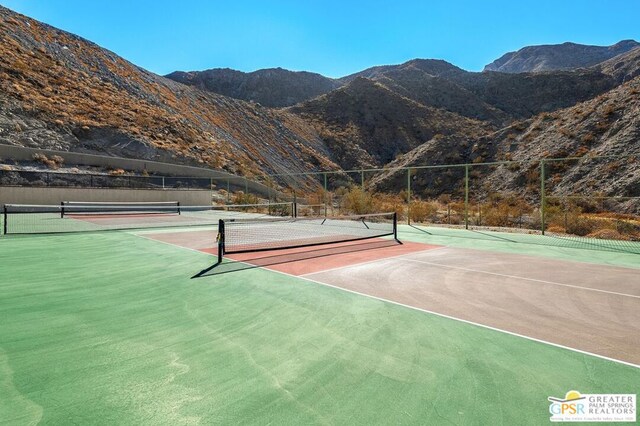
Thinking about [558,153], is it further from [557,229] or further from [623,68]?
[623,68]

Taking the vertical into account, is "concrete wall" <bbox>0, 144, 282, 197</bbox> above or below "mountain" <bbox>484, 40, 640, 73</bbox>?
below

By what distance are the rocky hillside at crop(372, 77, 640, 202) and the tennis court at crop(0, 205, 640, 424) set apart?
20416mm

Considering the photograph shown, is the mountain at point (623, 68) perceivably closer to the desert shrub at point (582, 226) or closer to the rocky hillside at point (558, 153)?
the rocky hillside at point (558, 153)

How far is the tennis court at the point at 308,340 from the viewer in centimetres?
263

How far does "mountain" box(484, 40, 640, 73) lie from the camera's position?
5022 inches

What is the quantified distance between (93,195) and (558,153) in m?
36.6

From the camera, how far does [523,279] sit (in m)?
6.41

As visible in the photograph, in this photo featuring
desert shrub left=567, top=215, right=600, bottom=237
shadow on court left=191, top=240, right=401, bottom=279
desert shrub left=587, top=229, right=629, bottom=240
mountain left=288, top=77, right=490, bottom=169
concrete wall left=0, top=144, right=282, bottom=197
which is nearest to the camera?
shadow on court left=191, top=240, right=401, bottom=279

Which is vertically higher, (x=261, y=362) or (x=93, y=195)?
(x=93, y=195)

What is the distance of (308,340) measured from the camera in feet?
12.3

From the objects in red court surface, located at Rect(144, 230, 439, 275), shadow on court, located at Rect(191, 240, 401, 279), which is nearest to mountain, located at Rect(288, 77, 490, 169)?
red court surface, located at Rect(144, 230, 439, 275)

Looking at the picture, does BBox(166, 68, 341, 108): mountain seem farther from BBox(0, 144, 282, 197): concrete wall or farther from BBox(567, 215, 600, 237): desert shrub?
BBox(567, 215, 600, 237): desert shrub

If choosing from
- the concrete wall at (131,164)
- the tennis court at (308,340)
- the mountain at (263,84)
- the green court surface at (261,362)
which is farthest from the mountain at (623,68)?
the green court surface at (261,362)

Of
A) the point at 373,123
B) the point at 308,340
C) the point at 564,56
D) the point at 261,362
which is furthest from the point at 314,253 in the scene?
the point at 564,56
